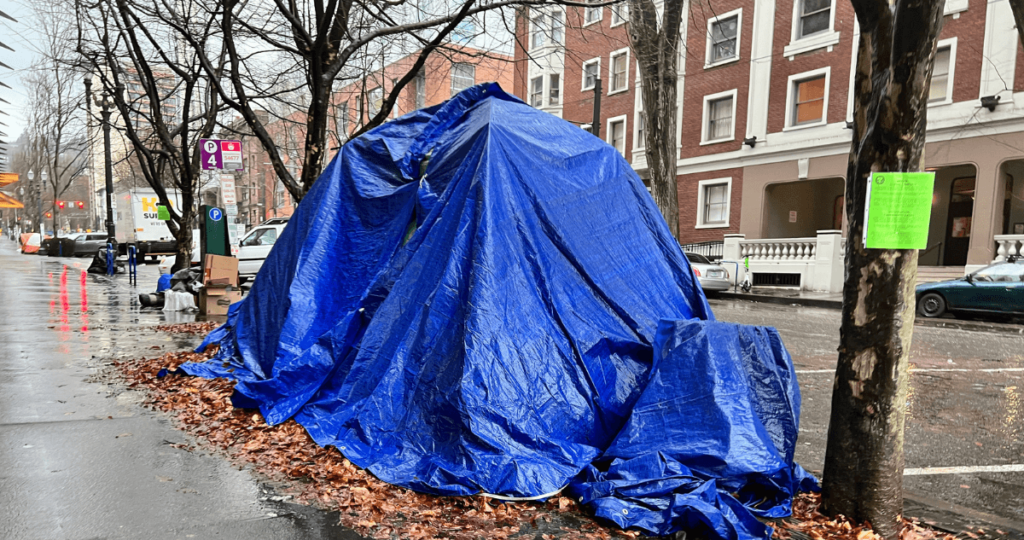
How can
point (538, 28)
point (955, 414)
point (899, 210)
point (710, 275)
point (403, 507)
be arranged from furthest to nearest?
1. point (710, 275)
2. point (538, 28)
3. point (955, 414)
4. point (403, 507)
5. point (899, 210)

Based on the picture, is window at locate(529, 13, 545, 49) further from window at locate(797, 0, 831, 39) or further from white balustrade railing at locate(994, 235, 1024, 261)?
white balustrade railing at locate(994, 235, 1024, 261)

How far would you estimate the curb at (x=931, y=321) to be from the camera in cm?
1202

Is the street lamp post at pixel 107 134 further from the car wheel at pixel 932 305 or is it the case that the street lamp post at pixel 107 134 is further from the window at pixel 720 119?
the window at pixel 720 119

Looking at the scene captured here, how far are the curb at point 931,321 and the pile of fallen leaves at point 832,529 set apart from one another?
5446 mm

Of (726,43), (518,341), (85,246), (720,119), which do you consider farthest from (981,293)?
(85,246)

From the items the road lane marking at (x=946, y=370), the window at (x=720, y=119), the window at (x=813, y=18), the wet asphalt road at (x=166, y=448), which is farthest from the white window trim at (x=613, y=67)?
the road lane marking at (x=946, y=370)

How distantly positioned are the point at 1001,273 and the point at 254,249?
17.9 meters

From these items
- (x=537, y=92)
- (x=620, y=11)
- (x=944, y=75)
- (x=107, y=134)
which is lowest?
Answer: (x=107, y=134)

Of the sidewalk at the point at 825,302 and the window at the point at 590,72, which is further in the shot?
the window at the point at 590,72

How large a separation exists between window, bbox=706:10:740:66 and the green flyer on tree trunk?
21.9 metres

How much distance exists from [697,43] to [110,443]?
24.7 metres

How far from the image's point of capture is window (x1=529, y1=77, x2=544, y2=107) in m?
30.5

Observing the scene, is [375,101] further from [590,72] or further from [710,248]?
[710,248]

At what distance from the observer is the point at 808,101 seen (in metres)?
21.4
